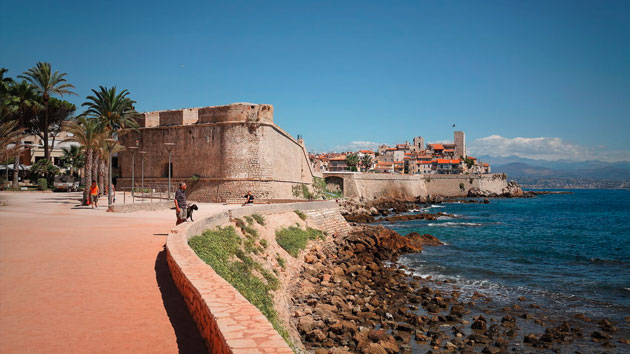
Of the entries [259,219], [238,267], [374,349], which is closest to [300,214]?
[259,219]

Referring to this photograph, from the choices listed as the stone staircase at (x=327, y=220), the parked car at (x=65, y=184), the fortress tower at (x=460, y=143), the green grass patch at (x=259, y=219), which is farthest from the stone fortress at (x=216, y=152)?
the fortress tower at (x=460, y=143)

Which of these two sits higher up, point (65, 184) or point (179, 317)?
point (65, 184)

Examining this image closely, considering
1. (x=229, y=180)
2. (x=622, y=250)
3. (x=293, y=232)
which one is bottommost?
(x=622, y=250)

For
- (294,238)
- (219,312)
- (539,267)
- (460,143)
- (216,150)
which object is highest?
(460,143)

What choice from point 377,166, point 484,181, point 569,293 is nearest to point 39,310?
point 569,293

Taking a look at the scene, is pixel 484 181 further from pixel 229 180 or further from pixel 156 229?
pixel 156 229

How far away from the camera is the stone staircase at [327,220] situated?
22245mm

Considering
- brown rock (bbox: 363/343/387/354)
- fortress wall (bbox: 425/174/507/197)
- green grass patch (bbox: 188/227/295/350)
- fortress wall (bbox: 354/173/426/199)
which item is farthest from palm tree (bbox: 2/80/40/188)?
fortress wall (bbox: 425/174/507/197)

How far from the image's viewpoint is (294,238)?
57.6ft

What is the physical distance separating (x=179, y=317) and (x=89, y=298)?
1.58m

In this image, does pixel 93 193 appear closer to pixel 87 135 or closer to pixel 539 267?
pixel 87 135

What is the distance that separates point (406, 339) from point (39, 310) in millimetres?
8005

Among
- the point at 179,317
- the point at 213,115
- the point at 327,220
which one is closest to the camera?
the point at 179,317

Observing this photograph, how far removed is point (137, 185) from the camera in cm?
3338
